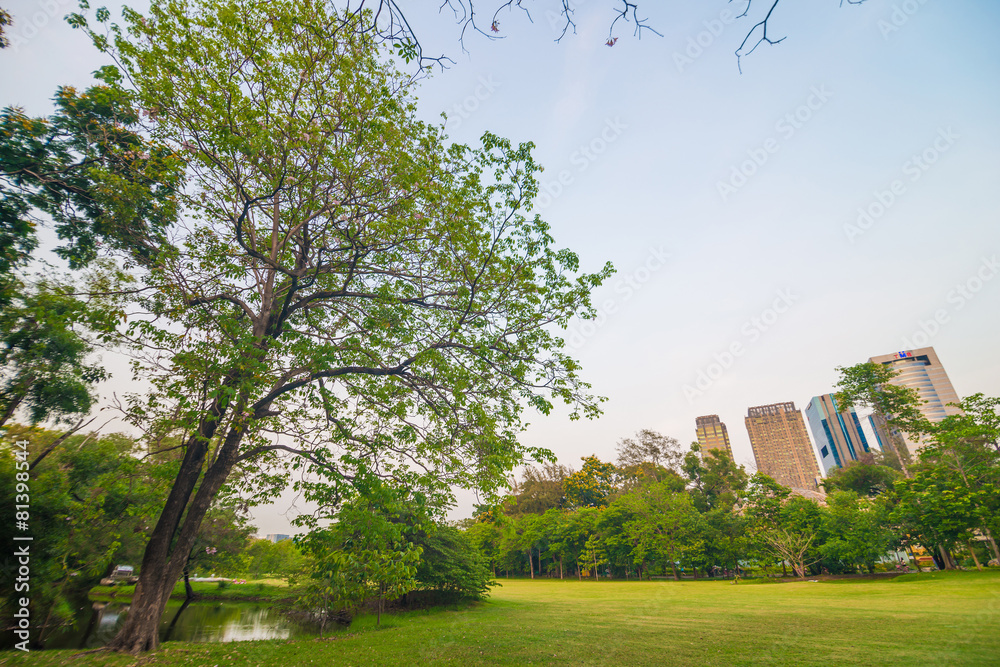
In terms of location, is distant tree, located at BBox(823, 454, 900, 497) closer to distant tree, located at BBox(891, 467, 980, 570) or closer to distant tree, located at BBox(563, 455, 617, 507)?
distant tree, located at BBox(891, 467, 980, 570)

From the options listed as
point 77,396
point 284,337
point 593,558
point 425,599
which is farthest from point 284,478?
point 593,558

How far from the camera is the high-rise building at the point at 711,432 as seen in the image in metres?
146

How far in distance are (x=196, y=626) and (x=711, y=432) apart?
16322 cm

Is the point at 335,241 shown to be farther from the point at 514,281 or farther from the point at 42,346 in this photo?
the point at 42,346

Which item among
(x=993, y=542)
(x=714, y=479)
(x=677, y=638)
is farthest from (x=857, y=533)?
(x=677, y=638)

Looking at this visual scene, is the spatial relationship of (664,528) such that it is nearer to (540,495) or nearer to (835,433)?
(540,495)

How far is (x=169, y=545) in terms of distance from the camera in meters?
8.05

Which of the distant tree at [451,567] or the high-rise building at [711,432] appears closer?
the distant tree at [451,567]

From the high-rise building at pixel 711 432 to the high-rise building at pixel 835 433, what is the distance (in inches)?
1101

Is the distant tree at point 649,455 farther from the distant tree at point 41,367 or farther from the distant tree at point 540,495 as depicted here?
the distant tree at point 41,367

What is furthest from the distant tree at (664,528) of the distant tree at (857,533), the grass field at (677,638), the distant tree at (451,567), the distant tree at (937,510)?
the distant tree at (451,567)

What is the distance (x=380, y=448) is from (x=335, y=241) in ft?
16.1

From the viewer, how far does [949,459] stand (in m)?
24.7

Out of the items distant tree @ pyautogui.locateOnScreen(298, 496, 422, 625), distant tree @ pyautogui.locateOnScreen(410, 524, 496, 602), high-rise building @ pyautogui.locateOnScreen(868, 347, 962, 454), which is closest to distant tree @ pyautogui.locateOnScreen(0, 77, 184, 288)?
distant tree @ pyautogui.locateOnScreen(298, 496, 422, 625)
